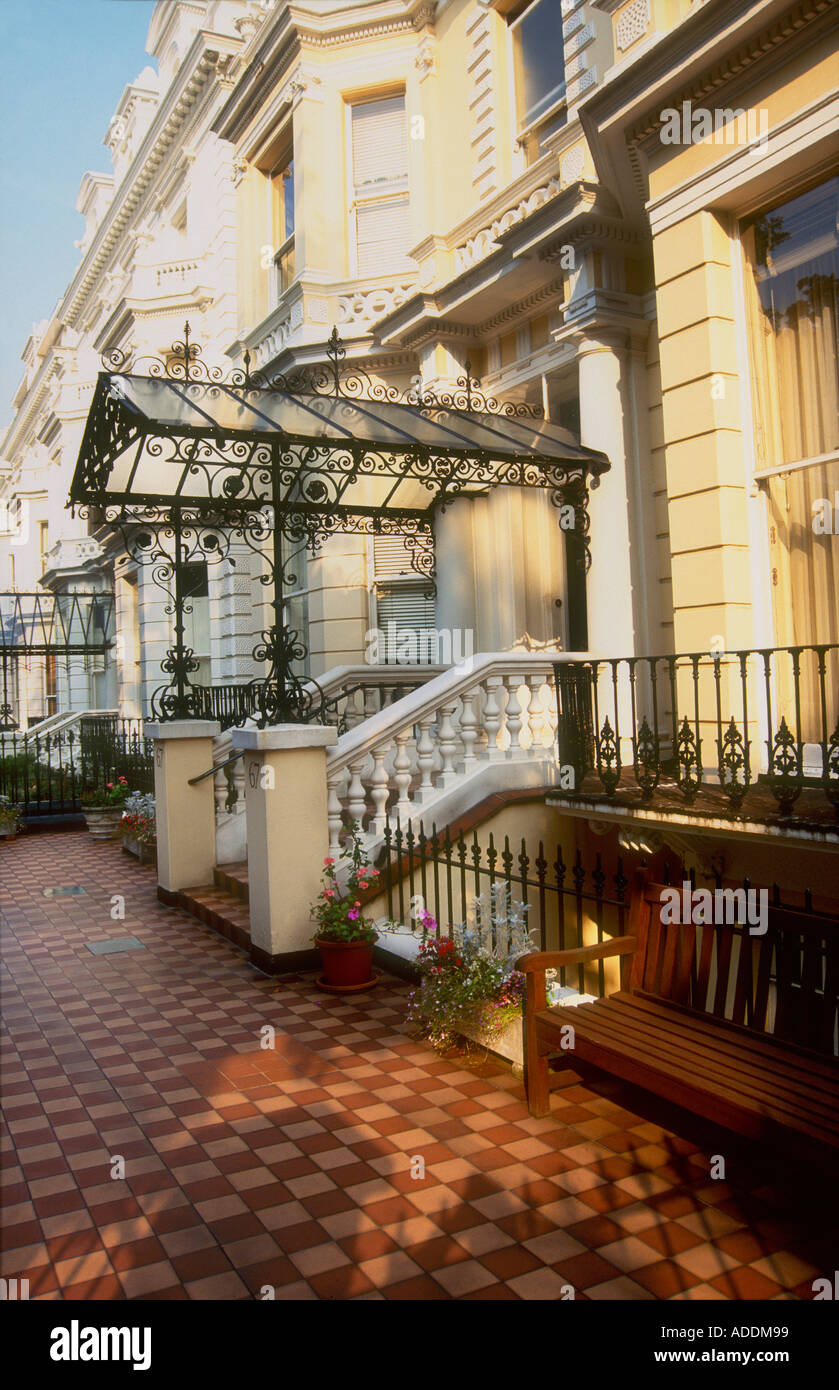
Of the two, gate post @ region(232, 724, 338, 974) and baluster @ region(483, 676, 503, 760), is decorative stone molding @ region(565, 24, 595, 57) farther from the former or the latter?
gate post @ region(232, 724, 338, 974)

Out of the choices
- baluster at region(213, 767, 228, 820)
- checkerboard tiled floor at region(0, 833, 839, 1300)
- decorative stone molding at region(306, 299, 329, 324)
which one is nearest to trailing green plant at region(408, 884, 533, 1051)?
checkerboard tiled floor at region(0, 833, 839, 1300)

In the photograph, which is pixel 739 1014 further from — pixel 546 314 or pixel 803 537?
pixel 546 314

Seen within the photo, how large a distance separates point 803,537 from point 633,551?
252 centimetres

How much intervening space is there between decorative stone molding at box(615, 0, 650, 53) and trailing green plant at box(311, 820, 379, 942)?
5917 millimetres

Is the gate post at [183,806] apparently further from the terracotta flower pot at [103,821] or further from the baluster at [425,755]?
the terracotta flower pot at [103,821]

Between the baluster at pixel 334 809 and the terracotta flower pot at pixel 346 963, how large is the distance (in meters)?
1.28

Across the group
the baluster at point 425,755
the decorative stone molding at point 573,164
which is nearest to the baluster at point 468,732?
the baluster at point 425,755

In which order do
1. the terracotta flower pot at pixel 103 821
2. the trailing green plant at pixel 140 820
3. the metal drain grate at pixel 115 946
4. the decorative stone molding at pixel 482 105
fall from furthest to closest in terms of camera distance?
the terracotta flower pot at pixel 103 821, the trailing green plant at pixel 140 820, the decorative stone molding at pixel 482 105, the metal drain grate at pixel 115 946

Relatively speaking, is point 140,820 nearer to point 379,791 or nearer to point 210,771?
point 210,771

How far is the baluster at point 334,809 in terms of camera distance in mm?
7793

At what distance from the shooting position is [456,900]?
24.9 feet

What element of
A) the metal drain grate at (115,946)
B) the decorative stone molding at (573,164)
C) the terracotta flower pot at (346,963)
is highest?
the decorative stone molding at (573,164)
